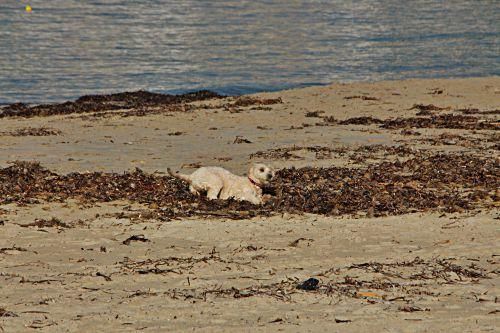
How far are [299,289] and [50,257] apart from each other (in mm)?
2116

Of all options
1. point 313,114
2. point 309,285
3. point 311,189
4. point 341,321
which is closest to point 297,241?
point 309,285

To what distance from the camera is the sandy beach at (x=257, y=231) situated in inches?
229

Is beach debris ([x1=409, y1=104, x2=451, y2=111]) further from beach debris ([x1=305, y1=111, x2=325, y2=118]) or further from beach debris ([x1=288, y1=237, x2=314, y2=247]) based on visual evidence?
beach debris ([x1=288, y1=237, x2=314, y2=247])

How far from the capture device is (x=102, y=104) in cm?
2128

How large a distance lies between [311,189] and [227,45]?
28.4 m

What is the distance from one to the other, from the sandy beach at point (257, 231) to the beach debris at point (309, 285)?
3 cm

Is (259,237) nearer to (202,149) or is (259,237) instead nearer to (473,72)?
(202,149)

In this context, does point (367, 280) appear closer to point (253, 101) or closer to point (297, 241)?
point (297, 241)

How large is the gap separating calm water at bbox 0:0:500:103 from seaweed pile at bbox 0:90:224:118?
288 centimetres

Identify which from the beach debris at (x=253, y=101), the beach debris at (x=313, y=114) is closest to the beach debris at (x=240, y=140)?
the beach debris at (x=313, y=114)

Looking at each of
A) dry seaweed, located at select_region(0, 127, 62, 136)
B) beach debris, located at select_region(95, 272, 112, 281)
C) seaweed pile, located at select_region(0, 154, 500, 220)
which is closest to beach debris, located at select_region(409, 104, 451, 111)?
seaweed pile, located at select_region(0, 154, 500, 220)

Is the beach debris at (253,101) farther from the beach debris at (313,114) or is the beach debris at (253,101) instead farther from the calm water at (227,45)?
the calm water at (227,45)

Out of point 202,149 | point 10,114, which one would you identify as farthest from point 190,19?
point 202,149

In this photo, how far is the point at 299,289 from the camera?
20.6ft
